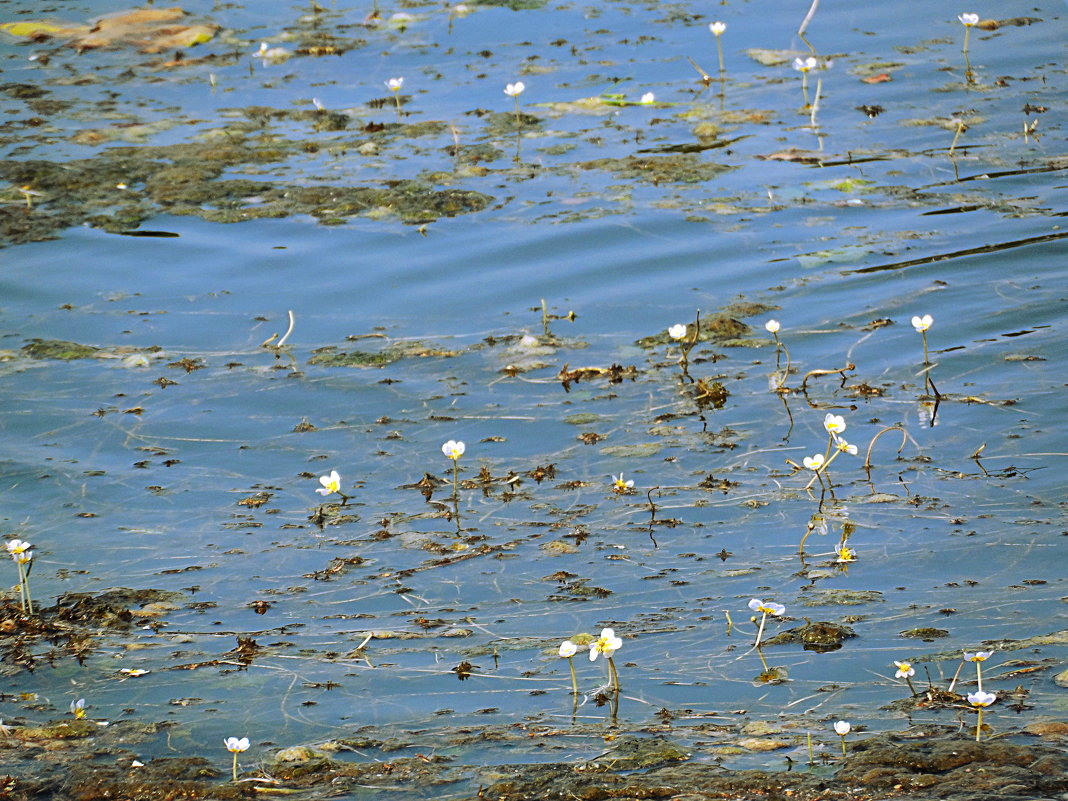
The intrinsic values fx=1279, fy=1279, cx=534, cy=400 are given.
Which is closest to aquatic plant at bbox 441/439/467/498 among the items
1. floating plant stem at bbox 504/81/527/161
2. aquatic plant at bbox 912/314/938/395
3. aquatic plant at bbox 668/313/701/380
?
aquatic plant at bbox 668/313/701/380

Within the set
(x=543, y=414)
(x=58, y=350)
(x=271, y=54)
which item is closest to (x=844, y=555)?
(x=543, y=414)

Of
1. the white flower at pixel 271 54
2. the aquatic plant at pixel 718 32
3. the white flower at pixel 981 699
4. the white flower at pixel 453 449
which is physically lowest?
Result: the white flower at pixel 453 449

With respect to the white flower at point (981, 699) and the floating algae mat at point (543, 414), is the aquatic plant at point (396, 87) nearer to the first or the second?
the floating algae mat at point (543, 414)

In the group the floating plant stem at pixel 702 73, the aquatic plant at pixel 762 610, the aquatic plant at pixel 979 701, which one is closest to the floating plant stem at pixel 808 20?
the floating plant stem at pixel 702 73

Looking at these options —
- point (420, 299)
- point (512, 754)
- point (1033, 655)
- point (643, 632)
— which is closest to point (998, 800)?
point (1033, 655)

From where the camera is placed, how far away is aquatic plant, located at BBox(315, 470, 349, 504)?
3.83 metres

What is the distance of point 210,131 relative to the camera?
288 inches

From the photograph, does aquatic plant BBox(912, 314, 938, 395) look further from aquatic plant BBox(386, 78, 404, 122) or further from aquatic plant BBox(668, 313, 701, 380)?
aquatic plant BBox(386, 78, 404, 122)

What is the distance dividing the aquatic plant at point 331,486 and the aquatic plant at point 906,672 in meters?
1.77

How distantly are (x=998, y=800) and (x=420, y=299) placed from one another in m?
3.75

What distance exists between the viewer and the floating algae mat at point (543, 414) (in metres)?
2.66

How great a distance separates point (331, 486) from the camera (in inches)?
151

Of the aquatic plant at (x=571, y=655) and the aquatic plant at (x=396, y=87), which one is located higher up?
the aquatic plant at (x=396, y=87)

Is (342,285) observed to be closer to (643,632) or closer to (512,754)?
(643,632)
